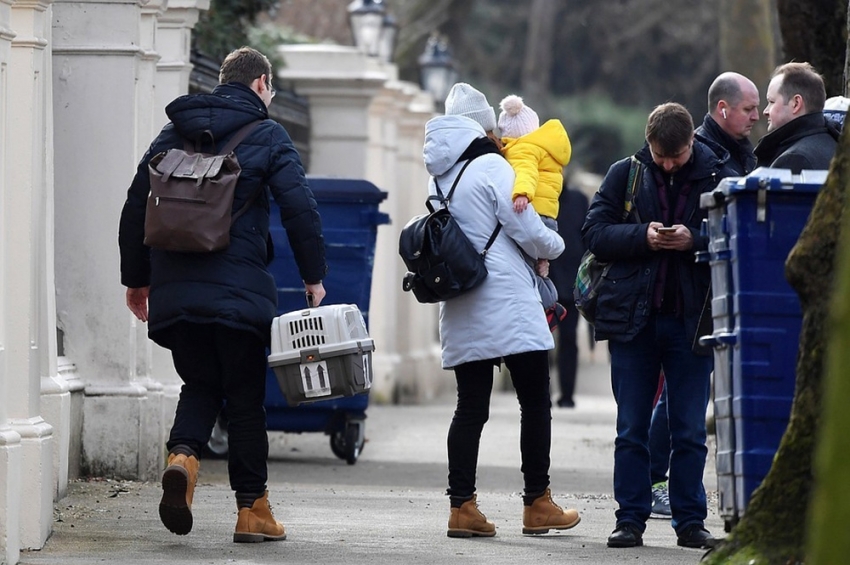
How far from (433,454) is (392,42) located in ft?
24.1

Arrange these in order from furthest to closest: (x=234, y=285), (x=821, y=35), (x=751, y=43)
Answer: (x=751, y=43), (x=821, y=35), (x=234, y=285)

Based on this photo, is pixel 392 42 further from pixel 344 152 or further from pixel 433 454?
pixel 433 454

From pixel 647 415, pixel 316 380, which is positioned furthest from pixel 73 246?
pixel 647 415

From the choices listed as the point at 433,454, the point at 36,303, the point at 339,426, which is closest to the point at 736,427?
the point at 36,303

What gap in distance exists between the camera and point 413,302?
706 inches

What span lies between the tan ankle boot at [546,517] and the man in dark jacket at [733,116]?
60.6 inches

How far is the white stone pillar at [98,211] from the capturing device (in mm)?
8914

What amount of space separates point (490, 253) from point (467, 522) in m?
1.07

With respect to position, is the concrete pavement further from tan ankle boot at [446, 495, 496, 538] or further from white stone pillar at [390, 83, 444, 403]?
white stone pillar at [390, 83, 444, 403]

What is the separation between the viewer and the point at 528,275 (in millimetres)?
7223

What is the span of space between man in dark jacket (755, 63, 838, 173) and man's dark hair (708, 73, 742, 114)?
532mm

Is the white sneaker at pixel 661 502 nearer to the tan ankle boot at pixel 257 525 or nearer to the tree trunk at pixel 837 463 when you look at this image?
the tan ankle boot at pixel 257 525

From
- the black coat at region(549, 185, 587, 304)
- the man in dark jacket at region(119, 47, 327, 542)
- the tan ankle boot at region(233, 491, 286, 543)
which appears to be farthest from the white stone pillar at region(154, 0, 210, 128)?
the black coat at region(549, 185, 587, 304)

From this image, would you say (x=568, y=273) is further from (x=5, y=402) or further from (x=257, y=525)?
(x=5, y=402)
